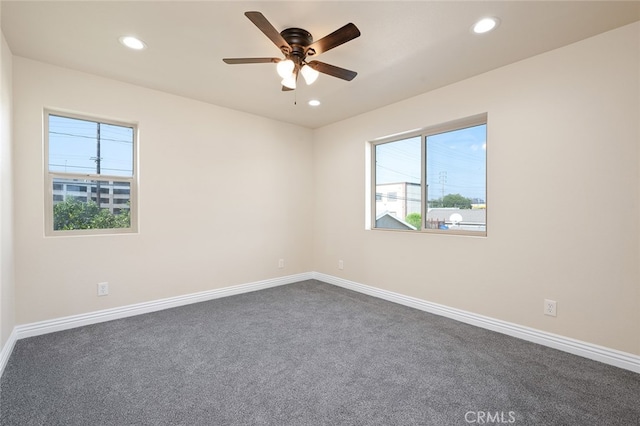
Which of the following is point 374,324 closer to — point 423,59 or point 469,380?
point 469,380

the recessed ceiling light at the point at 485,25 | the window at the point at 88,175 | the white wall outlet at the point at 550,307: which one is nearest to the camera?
the recessed ceiling light at the point at 485,25

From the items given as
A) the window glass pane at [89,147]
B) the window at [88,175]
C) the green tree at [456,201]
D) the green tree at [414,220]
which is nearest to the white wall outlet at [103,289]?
the window at [88,175]

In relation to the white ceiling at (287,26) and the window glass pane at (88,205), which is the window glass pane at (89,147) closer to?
the window glass pane at (88,205)

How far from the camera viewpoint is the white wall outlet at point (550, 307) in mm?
2543

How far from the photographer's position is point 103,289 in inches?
121

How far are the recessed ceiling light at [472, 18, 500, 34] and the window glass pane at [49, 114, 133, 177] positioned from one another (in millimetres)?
3553

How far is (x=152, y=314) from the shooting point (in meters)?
3.29

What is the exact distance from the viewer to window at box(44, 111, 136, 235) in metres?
2.94

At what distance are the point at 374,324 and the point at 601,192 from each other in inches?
87.5

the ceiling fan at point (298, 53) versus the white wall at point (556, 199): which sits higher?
the ceiling fan at point (298, 53)

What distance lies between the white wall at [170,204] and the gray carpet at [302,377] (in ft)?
1.66

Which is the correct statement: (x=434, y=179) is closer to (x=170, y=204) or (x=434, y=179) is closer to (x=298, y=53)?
(x=298, y=53)

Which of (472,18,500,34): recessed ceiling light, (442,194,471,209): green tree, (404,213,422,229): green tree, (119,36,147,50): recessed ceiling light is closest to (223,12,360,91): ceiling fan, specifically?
(119,36,147,50): recessed ceiling light

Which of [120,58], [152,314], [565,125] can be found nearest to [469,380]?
[565,125]
